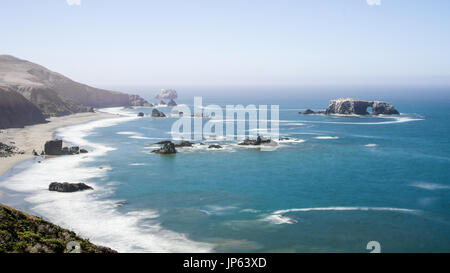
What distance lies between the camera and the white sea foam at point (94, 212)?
3969cm

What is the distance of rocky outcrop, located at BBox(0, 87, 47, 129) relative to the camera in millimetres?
120688

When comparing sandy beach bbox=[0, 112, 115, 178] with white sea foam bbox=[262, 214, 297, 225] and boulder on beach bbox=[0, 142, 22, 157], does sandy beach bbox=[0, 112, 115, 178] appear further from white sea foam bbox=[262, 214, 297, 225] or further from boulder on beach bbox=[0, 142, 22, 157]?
white sea foam bbox=[262, 214, 297, 225]

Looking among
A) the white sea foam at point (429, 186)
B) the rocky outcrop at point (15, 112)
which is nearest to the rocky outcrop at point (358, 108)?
the rocky outcrop at point (15, 112)

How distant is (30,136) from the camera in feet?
348

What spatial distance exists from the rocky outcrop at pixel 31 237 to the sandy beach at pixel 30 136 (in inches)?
1527

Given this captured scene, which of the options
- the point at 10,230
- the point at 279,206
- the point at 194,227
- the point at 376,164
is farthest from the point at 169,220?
the point at 376,164

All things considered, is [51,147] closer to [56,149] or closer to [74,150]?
[56,149]

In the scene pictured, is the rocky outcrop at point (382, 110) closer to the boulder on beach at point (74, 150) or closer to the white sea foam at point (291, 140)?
the white sea foam at point (291, 140)

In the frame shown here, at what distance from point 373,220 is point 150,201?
2564cm

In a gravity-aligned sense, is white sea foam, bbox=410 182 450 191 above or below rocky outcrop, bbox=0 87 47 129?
below

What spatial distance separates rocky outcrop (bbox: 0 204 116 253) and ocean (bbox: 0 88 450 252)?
7996 mm

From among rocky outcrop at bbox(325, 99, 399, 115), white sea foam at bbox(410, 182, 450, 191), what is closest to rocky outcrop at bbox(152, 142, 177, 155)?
white sea foam at bbox(410, 182, 450, 191)
